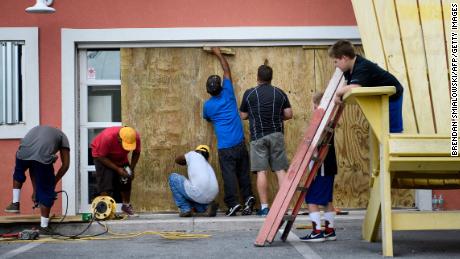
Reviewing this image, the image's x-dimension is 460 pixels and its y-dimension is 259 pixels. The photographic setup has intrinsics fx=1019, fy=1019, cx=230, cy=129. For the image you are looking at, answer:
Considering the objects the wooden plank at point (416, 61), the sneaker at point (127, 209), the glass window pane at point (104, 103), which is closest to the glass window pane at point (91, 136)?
the glass window pane at point (104, 103)

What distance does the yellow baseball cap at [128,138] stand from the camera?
37.4 feet

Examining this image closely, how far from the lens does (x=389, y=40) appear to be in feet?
29.9

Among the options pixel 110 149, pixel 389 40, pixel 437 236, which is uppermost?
pixel 389 40

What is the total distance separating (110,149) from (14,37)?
1821 mm

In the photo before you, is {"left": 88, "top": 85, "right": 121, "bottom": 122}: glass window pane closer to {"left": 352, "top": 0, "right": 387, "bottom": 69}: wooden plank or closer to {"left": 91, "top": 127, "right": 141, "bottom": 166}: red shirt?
{"left": 91, "top": 127, "right": 141, "bottom": 166}: red shirt

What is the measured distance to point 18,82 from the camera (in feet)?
39.8

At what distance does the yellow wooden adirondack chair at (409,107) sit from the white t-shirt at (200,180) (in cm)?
276

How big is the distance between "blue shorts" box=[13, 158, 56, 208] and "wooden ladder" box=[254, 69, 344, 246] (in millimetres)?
2926

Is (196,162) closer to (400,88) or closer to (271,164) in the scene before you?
(271,164)

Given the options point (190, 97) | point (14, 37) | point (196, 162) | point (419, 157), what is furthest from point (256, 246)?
point (14, 37)

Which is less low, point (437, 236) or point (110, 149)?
point (110, 149)

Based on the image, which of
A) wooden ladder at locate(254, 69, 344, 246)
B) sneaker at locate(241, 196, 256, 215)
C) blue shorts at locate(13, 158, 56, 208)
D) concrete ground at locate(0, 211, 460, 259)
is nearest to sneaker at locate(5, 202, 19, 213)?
concrete ground at locate(0, 211, 460, 259)

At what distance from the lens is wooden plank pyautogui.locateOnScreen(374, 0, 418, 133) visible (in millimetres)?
8859

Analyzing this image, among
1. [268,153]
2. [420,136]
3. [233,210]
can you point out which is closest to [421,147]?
[420,136]
